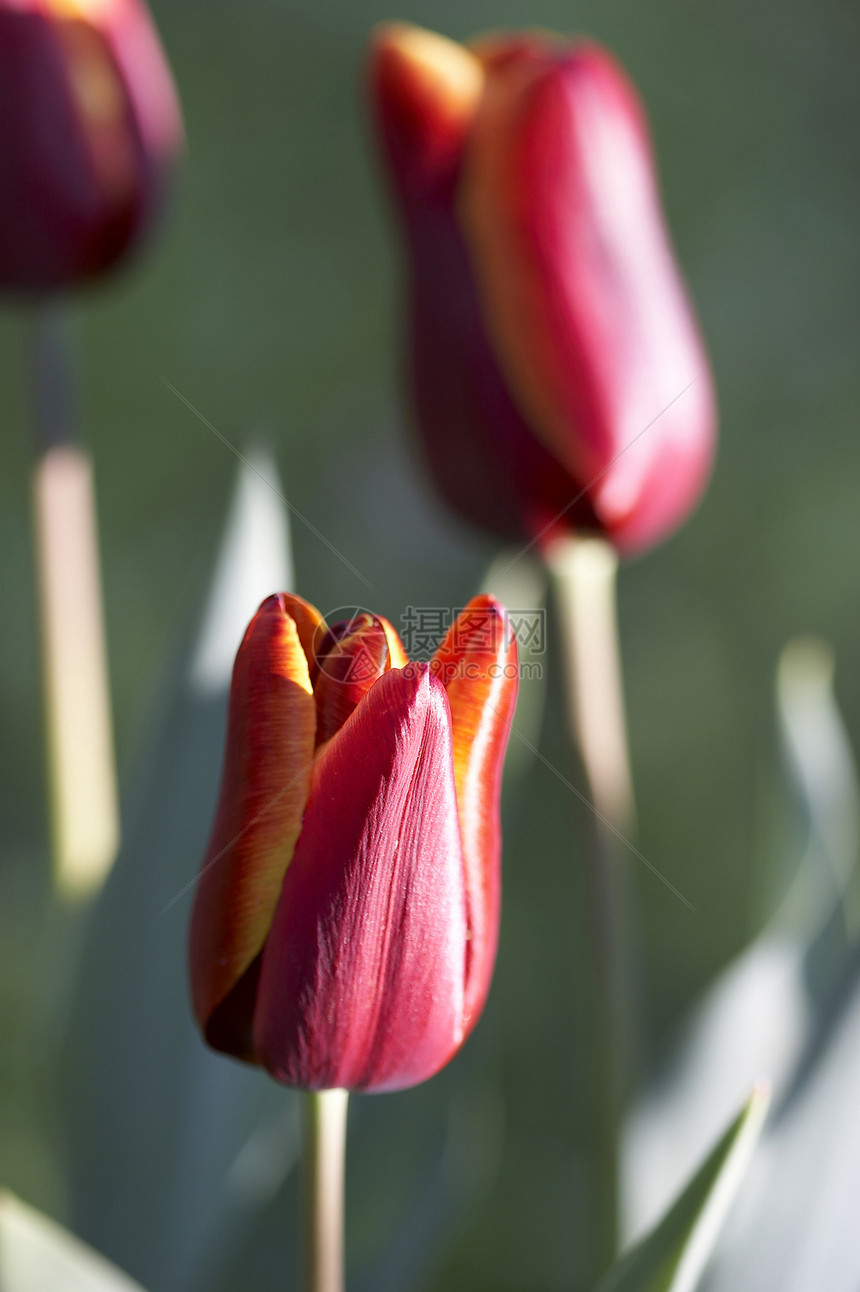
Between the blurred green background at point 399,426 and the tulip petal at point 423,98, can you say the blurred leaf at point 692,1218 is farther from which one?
the blurred green background at point 399,426

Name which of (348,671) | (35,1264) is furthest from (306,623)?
(35,1264)

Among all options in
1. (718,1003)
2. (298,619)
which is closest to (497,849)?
(298,619)

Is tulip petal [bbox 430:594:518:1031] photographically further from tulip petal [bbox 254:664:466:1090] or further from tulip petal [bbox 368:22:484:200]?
tulip petal [bbox 368:22:484:200]

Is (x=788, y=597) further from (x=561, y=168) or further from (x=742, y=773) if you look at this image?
(x=561, y=168)

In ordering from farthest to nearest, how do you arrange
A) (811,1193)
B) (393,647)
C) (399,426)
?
(399,426) → (811,1193) → (393,647)

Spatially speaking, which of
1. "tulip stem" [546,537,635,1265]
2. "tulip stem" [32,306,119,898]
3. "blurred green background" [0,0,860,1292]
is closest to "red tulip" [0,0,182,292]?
"tulip stem" [32,306,119,898]

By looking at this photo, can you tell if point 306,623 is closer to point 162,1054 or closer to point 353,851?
point 353,851
